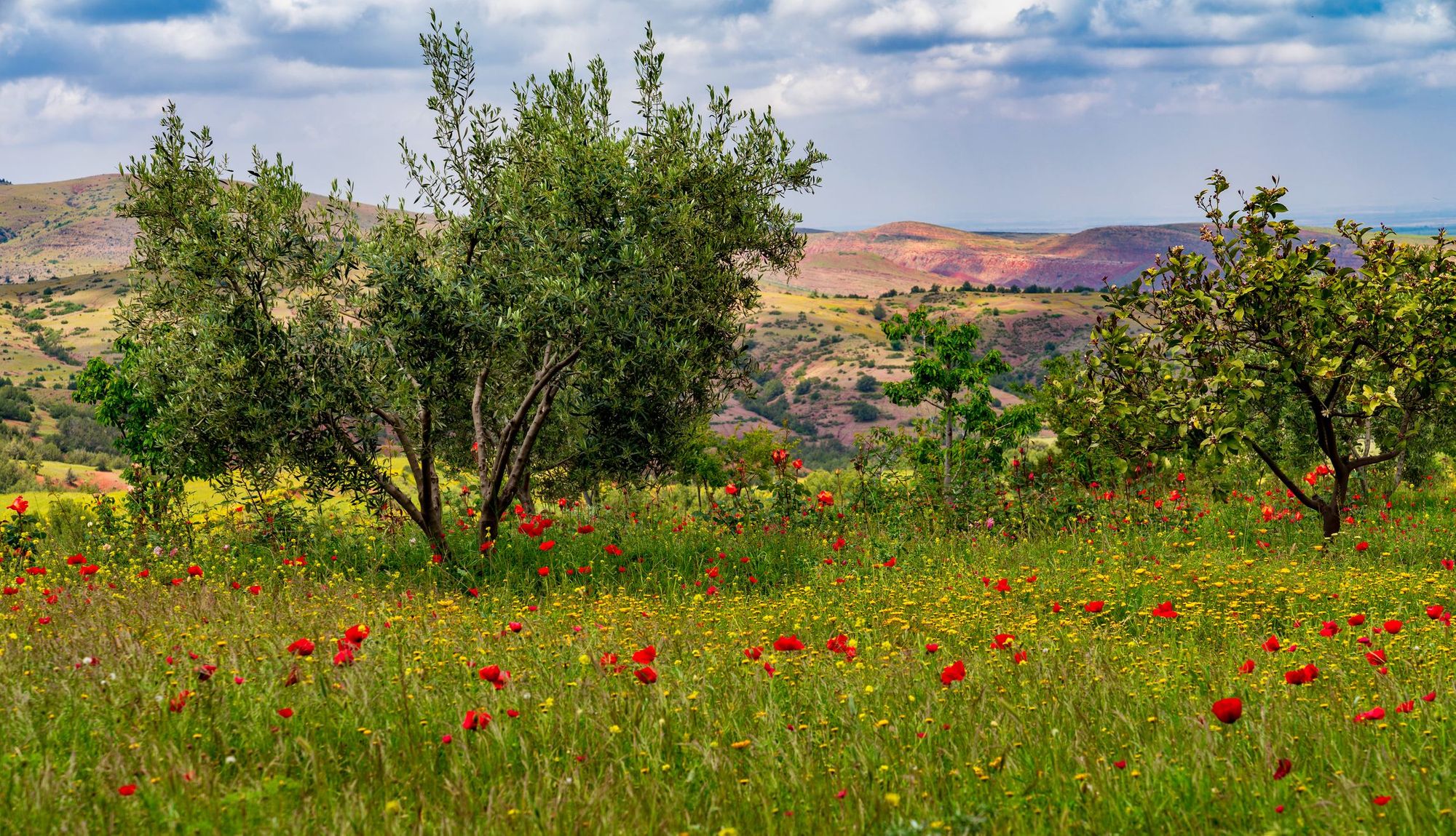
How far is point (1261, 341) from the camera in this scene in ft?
A: 38.1

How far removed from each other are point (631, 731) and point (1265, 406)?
11941mm

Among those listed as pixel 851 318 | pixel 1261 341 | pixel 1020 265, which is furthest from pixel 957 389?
pixel 1020 265

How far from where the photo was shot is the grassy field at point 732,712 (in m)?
3.42

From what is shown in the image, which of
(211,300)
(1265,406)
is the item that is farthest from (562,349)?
(1265,406)

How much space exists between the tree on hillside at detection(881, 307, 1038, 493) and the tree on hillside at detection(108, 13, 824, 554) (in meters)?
4.23

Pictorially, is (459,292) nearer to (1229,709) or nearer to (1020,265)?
(1229,709)

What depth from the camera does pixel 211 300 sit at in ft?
32.4

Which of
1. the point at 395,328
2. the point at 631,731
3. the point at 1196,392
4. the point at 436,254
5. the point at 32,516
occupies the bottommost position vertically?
the point at 32,516

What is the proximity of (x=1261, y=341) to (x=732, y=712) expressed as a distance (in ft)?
32.8

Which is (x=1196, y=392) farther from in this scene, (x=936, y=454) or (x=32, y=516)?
(x=32, y=516)

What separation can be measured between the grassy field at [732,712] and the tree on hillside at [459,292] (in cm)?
228

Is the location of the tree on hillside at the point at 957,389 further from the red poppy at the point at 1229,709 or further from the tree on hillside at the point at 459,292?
the red poppy at the point at 1229,709

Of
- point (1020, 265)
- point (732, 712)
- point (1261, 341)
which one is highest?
point (1020, 265)

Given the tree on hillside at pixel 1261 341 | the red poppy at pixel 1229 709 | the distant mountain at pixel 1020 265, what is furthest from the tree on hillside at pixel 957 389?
the distant mountain at pixel 1020 265
